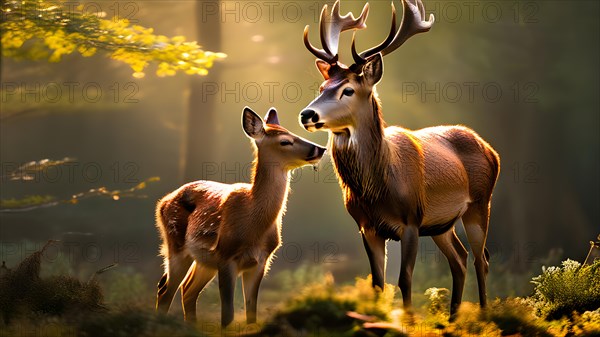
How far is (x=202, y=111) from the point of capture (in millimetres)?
13453

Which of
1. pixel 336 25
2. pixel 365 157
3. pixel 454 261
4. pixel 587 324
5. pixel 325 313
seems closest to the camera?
pixel 325 313

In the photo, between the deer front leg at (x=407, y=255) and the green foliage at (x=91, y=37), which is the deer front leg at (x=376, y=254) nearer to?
the deer front leg at (x=407, y=255)

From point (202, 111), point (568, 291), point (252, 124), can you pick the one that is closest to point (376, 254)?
point (252, 124)

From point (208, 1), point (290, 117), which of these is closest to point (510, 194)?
point (290, 117)

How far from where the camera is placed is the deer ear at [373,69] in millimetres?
7004

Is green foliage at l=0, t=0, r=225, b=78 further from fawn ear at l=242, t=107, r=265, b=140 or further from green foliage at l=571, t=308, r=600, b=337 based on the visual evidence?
green foliage at l=571, t=308, r=600, b=337

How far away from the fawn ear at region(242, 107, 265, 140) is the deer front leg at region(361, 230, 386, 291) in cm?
116

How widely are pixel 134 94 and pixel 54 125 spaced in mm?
2034

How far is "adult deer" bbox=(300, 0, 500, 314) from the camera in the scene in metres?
7.02

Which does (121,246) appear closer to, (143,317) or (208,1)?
(208,1)

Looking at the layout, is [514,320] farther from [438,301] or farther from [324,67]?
[324,67]

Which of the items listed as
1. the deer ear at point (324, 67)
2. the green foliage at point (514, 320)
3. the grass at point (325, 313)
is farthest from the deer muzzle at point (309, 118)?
the green foliage at point (514, 320)

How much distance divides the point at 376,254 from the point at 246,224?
3.53 ft

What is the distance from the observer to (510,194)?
14812 mm
